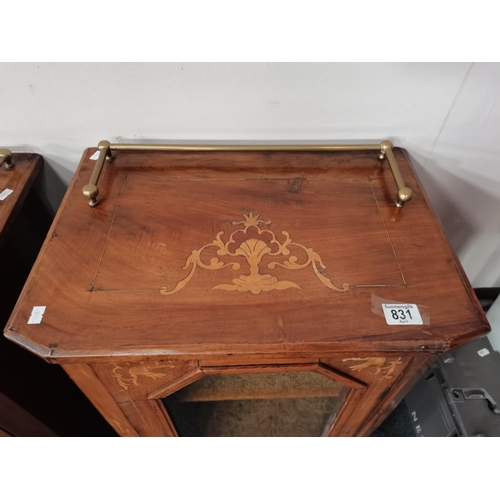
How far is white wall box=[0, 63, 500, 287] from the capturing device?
610 mm

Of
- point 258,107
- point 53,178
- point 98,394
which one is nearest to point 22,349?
point 98,394

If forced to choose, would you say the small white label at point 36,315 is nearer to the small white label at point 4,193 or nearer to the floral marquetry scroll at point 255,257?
the floral marquetry scroll at point 255,257

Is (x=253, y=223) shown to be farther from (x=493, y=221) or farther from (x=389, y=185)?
(x=493, y=221)

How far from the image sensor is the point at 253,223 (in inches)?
23.2

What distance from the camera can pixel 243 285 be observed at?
52 centimetres

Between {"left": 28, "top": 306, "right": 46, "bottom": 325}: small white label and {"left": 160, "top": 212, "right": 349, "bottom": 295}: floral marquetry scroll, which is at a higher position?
{"left": 160, "top": 212, "right": 349, "bottom": 295}: floral marquetry scroll

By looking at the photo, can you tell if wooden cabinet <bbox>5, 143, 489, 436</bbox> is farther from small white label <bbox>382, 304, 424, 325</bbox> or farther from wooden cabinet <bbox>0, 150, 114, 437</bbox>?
wooden cabinet <bbox>0, 150, 114, 437</bbox>

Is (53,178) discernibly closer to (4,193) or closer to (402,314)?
(4,193)

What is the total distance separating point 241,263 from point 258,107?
11.6 inches

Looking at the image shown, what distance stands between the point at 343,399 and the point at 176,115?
0.57 meters

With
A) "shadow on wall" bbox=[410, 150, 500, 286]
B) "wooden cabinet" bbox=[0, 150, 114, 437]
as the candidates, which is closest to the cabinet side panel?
"wooden cabinet" bbox=[0, 150, 114, 437]

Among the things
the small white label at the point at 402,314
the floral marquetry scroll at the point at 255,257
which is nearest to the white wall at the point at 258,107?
the floral marquetry scroll at the point at 255,257

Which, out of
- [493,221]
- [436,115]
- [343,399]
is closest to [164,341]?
[343,399]

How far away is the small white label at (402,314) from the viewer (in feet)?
1.59
